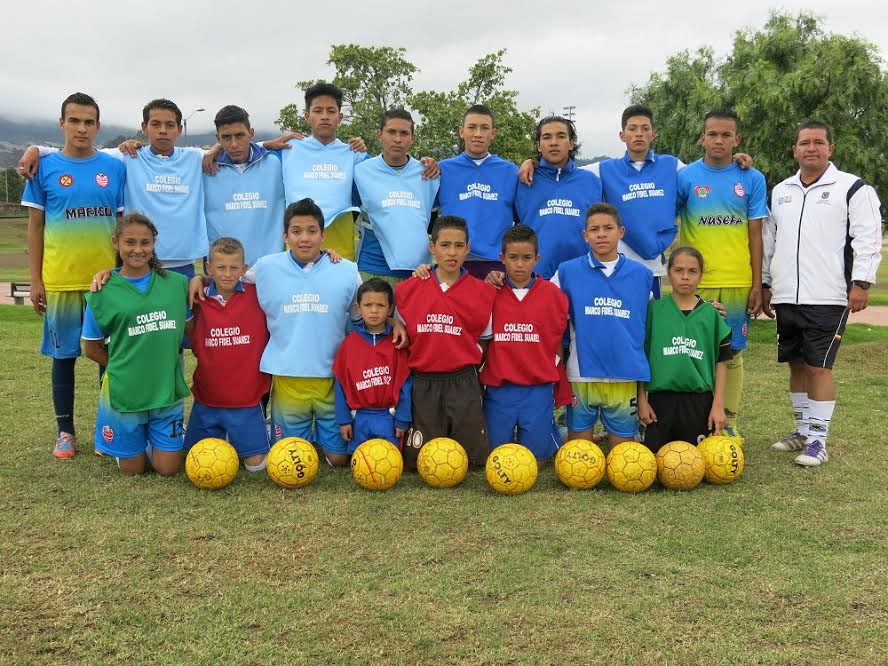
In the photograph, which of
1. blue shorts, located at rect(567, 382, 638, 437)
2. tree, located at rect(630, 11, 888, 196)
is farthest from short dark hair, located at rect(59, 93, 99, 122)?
tree, located at rect(630, 11, 888, 196)

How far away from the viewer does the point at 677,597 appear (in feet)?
10.9

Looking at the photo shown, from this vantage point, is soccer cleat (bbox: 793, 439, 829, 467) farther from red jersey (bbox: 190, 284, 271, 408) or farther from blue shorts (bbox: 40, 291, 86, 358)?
blue shorts (bbox: 40, 291, 86, 358)

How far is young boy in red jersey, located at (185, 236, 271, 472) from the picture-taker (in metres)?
5.29

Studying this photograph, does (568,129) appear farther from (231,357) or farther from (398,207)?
(231,357)

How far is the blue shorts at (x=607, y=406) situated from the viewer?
17.8ft

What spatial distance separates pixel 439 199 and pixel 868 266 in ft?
11.0

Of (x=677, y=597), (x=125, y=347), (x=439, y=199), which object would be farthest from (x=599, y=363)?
(x=125, y=347)

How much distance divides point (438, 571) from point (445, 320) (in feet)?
6.94

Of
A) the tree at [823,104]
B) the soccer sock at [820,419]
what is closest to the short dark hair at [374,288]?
the soccer sock at [820,419]

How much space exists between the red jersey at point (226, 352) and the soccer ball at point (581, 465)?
2.36 m

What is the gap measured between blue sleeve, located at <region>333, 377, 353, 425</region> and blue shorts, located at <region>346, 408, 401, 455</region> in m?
0.07

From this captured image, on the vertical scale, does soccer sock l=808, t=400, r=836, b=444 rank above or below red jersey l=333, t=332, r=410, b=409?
below

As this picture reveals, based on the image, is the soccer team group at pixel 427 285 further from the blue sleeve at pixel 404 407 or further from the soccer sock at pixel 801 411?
the soccer sock at pixel 801 411

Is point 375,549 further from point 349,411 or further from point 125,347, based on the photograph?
point 125,347
